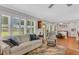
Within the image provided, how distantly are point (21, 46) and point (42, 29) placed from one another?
501 millimetres

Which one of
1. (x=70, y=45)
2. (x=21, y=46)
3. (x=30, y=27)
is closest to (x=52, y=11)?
(x=30, y=27)

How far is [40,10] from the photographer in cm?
219

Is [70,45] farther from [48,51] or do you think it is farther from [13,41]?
[13,41]

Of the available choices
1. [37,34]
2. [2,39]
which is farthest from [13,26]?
[37,34]

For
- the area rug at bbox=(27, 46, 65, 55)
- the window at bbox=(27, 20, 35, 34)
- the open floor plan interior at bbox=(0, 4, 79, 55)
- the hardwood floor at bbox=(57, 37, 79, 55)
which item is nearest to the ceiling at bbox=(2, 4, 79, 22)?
the open floor plan interior at bbox=(0, 4, 79, 55)

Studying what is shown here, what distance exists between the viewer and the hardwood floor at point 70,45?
2.15m

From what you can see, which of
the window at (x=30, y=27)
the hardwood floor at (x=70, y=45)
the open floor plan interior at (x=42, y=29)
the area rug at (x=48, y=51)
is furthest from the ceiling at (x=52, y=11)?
the area rug at (x=48, y=51)

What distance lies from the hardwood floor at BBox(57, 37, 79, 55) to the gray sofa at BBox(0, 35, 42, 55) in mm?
432

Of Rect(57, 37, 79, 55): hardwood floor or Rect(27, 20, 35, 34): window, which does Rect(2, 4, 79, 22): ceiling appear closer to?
Rect(27, 20, 35, 34): window

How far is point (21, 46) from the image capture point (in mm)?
2150

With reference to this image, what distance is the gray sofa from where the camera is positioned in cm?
206

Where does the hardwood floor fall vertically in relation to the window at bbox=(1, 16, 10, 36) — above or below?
below
